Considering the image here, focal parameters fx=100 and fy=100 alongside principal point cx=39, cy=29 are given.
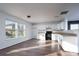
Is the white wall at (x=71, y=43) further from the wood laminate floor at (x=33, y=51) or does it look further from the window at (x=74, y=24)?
the window at (x=74, y=24)

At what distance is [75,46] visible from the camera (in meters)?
4.53

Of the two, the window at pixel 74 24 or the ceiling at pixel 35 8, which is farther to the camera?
the window at pixel 74 24

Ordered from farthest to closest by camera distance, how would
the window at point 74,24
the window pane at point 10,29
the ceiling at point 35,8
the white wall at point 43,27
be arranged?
the white wall at point 43,27
the window at point 74,24
the window pane at point 10,29
the ceiling at point 35,8

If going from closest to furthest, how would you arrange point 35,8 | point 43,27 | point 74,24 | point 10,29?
point 35,8 < point 10,29 < point 74,24 < point 43,27

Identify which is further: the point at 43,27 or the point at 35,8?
the point at 43,27

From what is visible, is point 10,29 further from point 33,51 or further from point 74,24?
point 74,24

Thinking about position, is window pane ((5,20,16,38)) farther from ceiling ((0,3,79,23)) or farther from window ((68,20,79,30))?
window ((68,20,79,30))

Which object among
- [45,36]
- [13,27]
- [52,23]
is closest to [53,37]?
[45,36]

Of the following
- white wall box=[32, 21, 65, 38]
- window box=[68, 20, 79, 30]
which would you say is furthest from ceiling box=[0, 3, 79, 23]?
→ white wall box=[32, 21, 65, 38]

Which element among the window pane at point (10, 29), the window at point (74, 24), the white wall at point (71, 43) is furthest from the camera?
the window at point (74, 24)

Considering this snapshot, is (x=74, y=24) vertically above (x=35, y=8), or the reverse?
(x=35, y=8)

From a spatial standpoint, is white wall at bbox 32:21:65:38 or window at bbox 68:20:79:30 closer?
window at bbox 68:20:79:30

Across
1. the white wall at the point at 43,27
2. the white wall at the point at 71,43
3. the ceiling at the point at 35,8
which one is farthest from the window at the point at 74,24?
the white wall at the point at 71,43

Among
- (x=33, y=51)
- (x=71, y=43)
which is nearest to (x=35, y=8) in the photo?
(x=33, y=51)
